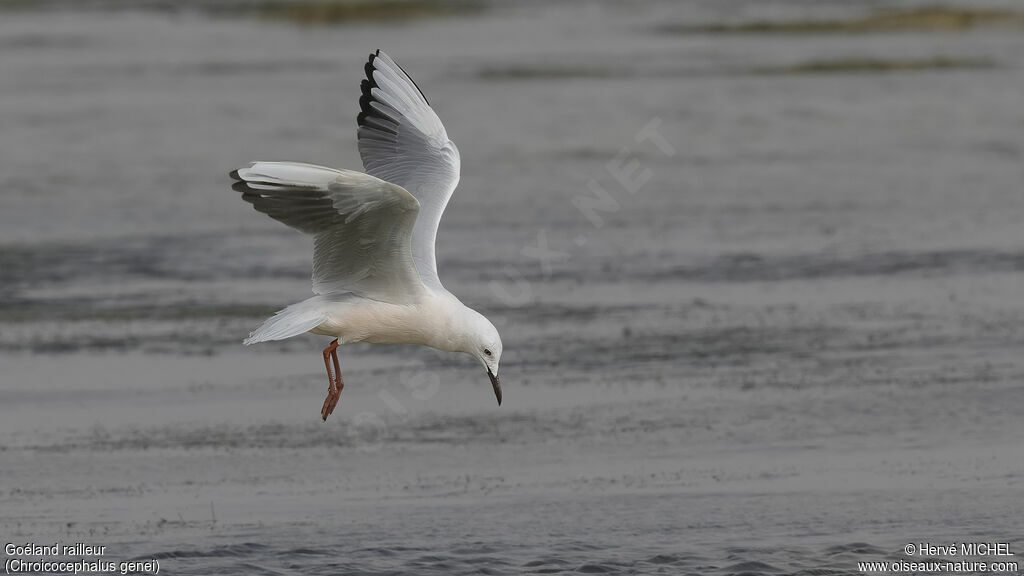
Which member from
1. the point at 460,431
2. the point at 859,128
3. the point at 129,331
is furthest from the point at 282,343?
the point at 859,128

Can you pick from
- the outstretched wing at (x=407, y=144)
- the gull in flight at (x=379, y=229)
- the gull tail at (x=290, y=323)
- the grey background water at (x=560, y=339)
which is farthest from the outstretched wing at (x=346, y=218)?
the grey background water at (x=560, y=339)

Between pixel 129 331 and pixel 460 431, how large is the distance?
11.3ft

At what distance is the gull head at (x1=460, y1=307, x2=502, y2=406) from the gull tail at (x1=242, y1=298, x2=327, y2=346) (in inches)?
28.8

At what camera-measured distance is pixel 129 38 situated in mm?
32406

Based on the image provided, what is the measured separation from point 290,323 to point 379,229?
2.29 feet

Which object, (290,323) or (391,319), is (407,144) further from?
(290,323)

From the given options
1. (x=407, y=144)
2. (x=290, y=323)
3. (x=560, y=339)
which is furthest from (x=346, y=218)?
(x=560, y=339)

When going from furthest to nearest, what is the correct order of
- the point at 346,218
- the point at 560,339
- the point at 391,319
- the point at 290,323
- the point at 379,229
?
1. the point at 560,339
2. the point at 391,319
3. the point at 290,323
4. the point at 379,229
5. the point at 346,218

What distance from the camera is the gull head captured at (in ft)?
28.1

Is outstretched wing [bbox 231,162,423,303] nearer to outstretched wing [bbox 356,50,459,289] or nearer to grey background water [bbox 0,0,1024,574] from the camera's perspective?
outstretched wing [bbox 356,50,459,289]

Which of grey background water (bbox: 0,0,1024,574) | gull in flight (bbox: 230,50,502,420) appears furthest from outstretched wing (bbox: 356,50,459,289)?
grey background water (bbox: 0,0,1024,574)

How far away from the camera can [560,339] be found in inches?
480

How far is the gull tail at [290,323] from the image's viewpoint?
8.08 metres

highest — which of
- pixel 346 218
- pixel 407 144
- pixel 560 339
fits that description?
pixel 407 144
